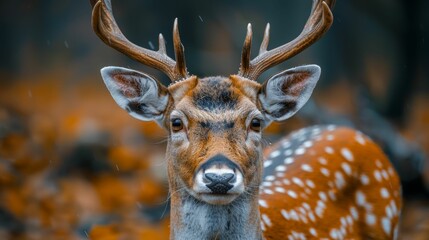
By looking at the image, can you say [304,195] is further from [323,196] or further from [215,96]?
[215,96]

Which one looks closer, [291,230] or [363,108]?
[291,230]

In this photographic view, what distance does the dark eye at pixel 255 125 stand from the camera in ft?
14.9

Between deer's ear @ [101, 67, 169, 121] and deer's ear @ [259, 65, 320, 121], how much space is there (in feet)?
1.70

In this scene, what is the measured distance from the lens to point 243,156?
14.4 feet

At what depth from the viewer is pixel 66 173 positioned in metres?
9.82

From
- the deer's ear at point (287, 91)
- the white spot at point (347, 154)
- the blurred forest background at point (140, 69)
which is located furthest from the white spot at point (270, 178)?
the blurred forest background at point (140, 69)

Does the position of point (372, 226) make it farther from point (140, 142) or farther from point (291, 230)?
point (140, 142)

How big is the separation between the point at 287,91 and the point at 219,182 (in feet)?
2.89

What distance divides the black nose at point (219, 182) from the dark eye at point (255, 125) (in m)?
0.46

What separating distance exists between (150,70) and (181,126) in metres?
5.82

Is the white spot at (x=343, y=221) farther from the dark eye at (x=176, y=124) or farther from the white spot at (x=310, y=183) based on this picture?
the dark eye at (x=176, y=124)

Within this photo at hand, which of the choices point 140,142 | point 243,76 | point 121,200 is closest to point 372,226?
point 243,76

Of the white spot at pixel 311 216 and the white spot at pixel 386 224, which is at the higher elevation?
the white spot at pixel 311 216

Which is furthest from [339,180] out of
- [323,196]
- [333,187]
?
[323,196]
